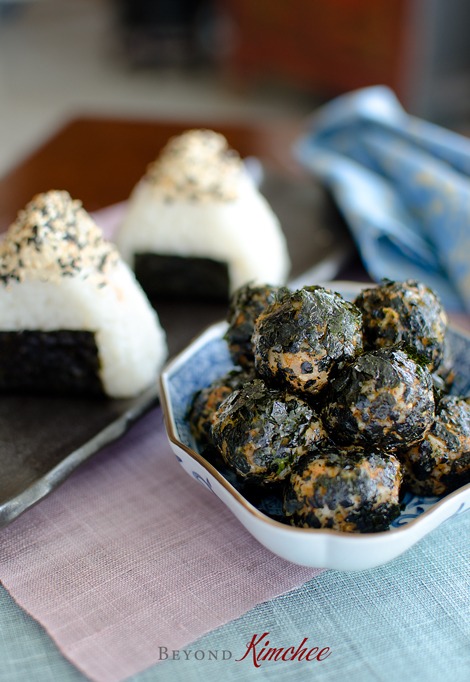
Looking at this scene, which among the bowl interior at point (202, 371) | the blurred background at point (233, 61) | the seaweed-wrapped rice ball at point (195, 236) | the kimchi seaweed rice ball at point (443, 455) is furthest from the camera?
the blurred background at point (233, 61)

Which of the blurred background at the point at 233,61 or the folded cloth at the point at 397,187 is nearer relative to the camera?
the folded cloth at the point at 397,187

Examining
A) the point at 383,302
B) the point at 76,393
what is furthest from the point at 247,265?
the point at 383,302

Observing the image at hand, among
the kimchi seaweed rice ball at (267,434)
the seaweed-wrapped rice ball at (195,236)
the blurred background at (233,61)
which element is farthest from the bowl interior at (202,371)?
the blurred background at (233,61)

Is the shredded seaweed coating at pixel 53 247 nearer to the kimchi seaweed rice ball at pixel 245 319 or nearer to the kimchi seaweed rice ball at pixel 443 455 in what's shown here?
the kimchi seaweed rice ball at pixel 245 319

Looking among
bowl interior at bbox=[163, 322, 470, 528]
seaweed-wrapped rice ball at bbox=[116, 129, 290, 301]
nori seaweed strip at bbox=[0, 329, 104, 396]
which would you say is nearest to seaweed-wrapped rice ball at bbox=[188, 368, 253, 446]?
bowl interior at bbox=[163, 322, 470, 528]

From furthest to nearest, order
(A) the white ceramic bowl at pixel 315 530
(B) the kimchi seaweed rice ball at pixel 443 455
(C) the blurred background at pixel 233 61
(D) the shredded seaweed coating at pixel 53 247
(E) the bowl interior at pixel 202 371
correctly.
→ (C) the blurred background at pixel 233 61
(D) the shredded seaweed coating at pixel 53 247
(E) the bowl interior at pixel 202 371
(B) the kimchi seaweed rice ball at pixel 443 455
(A) the white ceramic bowl at pixel 315 530

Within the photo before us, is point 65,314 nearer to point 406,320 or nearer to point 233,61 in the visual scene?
point 406,320

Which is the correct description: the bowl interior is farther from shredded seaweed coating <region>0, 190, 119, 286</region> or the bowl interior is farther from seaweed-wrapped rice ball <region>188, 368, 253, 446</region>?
shredded seaweed coating <region>0, 190, 119, 286</region>

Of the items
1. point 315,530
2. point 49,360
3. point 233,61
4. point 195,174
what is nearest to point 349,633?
point 315,530
